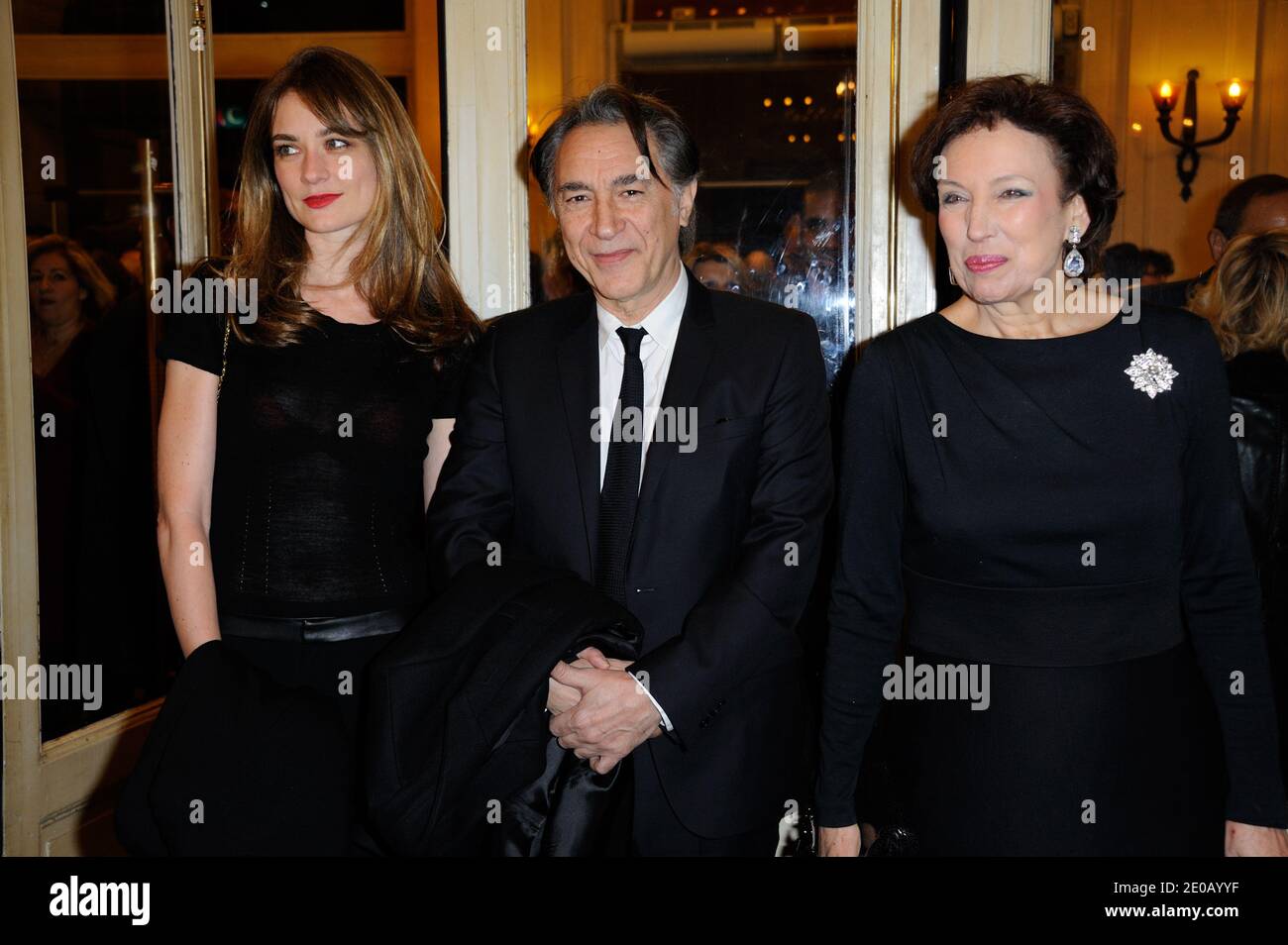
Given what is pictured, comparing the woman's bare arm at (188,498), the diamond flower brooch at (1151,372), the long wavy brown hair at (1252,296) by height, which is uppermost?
the long wavy brown hair at (1252,296)

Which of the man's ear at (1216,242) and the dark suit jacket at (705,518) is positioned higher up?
the man's ear at (1216,242)

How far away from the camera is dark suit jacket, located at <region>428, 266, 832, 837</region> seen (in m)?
1.91

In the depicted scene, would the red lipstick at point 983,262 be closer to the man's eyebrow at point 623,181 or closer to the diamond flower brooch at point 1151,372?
the diamond flower brooch at point 1151,372

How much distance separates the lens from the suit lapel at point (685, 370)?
6.50ft

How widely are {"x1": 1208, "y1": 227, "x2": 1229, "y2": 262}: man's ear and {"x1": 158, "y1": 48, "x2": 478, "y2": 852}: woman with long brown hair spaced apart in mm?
1969

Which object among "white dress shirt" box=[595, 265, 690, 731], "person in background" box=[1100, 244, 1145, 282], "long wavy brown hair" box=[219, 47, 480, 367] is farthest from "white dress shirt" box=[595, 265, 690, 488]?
"person in background" box=[1100, 244, 1145, 282]

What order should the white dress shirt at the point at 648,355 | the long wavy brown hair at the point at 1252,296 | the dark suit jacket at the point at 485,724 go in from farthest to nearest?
the long wavy brown hair at the point at 1252,296
the white dress shirt at the point at 648,355
the dark suit jacket at the point at 485,724

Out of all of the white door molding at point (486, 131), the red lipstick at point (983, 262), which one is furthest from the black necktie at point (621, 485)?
the white door molding at point (486, 131)

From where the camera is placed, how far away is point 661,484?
1.98m

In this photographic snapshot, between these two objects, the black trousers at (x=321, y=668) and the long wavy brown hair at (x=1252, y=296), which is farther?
the long wavy brown hair at (x=1252, y=296)

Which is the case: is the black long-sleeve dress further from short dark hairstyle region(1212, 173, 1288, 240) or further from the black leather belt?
short dark hairstyle region(1212, 173, 1288, 240)
